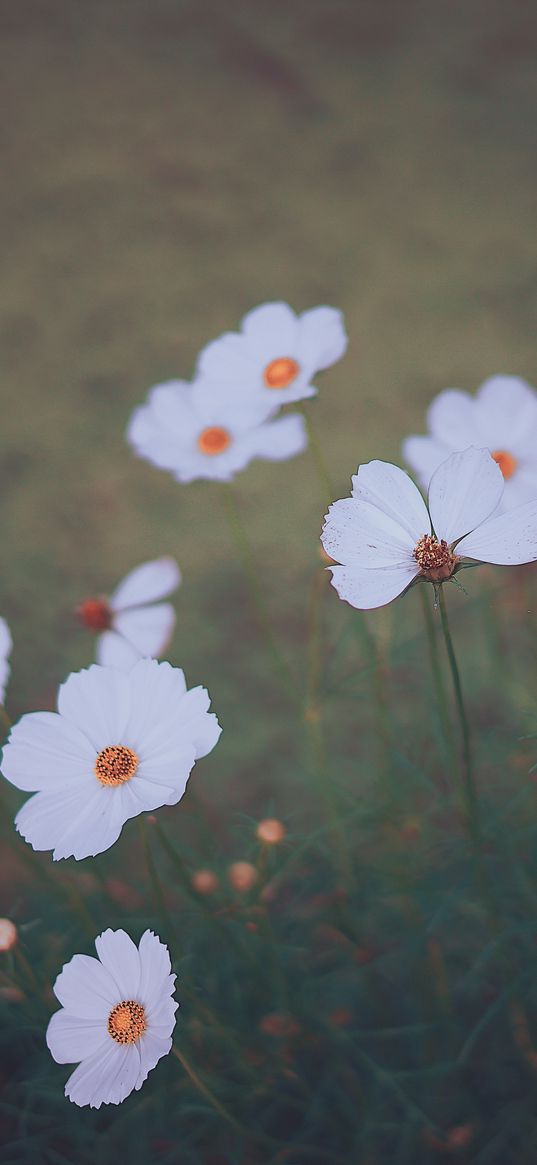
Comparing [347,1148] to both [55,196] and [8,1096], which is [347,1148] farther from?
[55,196]

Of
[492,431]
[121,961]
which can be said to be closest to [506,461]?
[492,431]

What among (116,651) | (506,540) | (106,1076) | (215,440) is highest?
(215,440)

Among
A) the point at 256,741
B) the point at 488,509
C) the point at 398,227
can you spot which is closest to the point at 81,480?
the point at 256,741

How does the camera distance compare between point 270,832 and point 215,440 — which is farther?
point 215,440

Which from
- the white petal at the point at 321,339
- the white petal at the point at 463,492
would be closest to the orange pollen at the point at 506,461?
the white petal at the point at 321,339

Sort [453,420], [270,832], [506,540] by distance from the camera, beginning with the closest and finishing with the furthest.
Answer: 1. [506,540]
2. [270,832]
3. [453,420]

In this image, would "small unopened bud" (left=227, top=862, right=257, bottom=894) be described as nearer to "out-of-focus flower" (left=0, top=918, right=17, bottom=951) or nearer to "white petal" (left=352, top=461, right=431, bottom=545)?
"out-of-focus flower" (left=0, top=918, right=17, bottom=951)

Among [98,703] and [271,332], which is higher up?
[271,332]

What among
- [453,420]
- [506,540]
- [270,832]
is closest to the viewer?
[506,540]

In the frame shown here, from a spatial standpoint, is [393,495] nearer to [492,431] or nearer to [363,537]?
[363,537]
